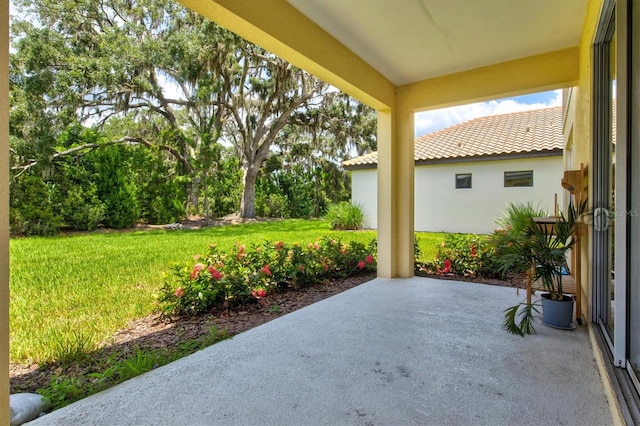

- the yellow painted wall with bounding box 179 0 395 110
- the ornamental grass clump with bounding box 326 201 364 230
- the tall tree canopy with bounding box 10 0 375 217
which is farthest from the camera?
the ornamental grass clump with bounding box 326 201 364 230

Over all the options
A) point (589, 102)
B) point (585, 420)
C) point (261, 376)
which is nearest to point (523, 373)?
point (585, 420)

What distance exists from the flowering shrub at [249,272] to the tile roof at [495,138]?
5.95 m

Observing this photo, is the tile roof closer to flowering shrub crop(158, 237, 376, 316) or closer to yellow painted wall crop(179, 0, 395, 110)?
flowering shrub crop(158, 237, 376, 316)

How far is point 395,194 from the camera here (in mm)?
4840

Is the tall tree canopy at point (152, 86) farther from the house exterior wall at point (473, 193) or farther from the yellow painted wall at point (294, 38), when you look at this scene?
the yellow painted wall at point (294, 38)

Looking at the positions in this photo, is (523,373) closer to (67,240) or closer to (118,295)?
(118,295)

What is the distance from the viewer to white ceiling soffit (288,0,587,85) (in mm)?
2750

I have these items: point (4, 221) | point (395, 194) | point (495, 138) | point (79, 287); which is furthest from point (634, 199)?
point (495, 138)

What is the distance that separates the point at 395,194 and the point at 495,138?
23.1 feet

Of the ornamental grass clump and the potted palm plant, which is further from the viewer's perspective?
the ornamental grass clump

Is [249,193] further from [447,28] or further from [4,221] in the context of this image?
[4,221]

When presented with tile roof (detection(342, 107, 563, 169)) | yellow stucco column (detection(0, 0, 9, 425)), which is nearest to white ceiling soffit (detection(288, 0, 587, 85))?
yellow stucco column (detection(0, 0, 9, 425))

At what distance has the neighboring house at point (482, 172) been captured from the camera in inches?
345

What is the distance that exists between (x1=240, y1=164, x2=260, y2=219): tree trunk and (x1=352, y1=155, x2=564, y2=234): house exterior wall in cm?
501
